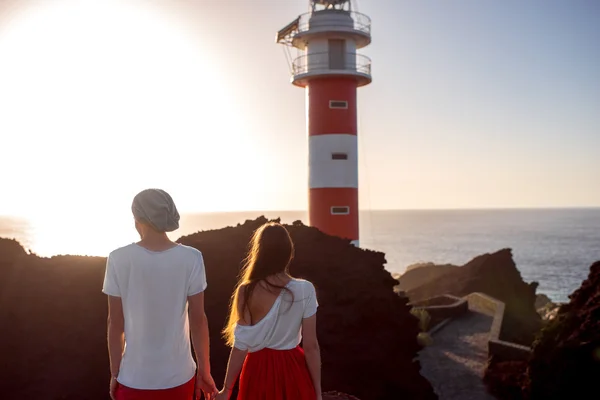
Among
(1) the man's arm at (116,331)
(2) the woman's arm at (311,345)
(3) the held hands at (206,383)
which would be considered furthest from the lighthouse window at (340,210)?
(1) the man's arm at (116,331)

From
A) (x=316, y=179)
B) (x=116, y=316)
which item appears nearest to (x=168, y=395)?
(x=116, y=316)

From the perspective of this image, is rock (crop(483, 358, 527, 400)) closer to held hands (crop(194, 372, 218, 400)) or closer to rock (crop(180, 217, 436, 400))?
rock (crop(180, 217, 436, 400))

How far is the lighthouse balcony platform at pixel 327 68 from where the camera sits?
2355 centimetres

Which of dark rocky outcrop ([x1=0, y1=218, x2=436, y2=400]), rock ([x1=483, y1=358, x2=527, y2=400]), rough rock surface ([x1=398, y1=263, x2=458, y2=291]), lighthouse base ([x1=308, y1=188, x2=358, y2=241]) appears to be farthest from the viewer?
rough rock surface ([x1=398, y1=263, x2=458, y2=291])

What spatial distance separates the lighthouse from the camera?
23.4 m

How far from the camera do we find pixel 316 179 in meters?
23.7

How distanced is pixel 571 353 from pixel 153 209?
1160 cm

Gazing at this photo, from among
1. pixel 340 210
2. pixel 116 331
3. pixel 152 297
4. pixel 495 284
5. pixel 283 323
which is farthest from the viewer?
pixel 495 284

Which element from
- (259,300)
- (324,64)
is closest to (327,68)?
(324,64)

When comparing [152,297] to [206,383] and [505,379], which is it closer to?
[206,383]

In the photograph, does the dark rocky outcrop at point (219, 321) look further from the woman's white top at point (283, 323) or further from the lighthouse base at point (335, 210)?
the lighthouse base at point (335, 210)

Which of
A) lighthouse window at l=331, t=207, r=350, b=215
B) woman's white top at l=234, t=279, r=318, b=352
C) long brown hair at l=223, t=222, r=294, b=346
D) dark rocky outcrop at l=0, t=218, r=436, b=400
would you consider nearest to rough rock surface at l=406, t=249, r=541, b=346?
lighthouse window at l=331, t=207, r=350, b=215

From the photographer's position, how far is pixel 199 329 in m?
4.48

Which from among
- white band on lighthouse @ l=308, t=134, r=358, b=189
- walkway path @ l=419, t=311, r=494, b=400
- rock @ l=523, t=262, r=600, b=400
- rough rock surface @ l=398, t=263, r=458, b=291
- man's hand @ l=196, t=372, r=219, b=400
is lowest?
rough rock surface @ l=398, t=263, r=458, b=291
